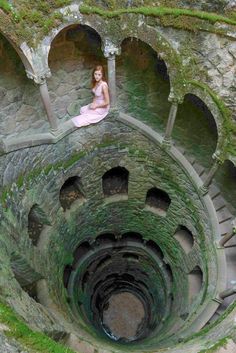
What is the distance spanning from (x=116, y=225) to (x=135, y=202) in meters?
1.58

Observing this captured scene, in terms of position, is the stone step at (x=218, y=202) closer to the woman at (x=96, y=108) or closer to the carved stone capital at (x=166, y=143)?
the carved stone capital at (x=166, y=143)

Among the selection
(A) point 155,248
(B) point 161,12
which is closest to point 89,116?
(B) point 161,12

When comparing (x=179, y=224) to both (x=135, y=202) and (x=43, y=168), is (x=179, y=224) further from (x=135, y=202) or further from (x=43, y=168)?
(x=43, y=168)

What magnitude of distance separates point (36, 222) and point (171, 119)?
5305 millimetres

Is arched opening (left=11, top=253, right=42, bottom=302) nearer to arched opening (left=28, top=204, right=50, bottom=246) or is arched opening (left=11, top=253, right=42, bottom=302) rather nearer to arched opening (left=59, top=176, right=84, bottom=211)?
arched opening (left=28, top=204, right=50, bottom=246)

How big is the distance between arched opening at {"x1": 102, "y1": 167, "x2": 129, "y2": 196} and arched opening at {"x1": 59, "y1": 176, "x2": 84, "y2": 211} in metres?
1.15

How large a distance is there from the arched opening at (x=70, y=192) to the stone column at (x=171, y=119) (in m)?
3.35

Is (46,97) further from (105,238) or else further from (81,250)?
(105,238)

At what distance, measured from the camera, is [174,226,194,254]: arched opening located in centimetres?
1245

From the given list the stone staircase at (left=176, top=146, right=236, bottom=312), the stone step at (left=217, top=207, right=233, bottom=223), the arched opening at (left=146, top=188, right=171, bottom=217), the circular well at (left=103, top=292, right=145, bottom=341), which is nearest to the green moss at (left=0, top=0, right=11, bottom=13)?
the stone staircase at (left=176, top=146, right=236, bottom=312)

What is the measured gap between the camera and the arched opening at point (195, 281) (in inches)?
465

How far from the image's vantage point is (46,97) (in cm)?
872

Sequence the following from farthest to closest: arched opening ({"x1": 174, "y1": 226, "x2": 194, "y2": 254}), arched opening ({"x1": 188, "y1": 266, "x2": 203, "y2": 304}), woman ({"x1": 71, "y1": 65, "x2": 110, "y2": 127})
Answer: arched opening ({"x1": 174, "y1": 226, "x2": 194, "y2": 254}) → arched opening ({"x1": 188, "y1": 266, "x2": 203, "y2": 304}) → woman ({"x1": 71, "y1": 65, "x2": 110, "y2": 127})

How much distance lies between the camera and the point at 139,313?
16141 mm
